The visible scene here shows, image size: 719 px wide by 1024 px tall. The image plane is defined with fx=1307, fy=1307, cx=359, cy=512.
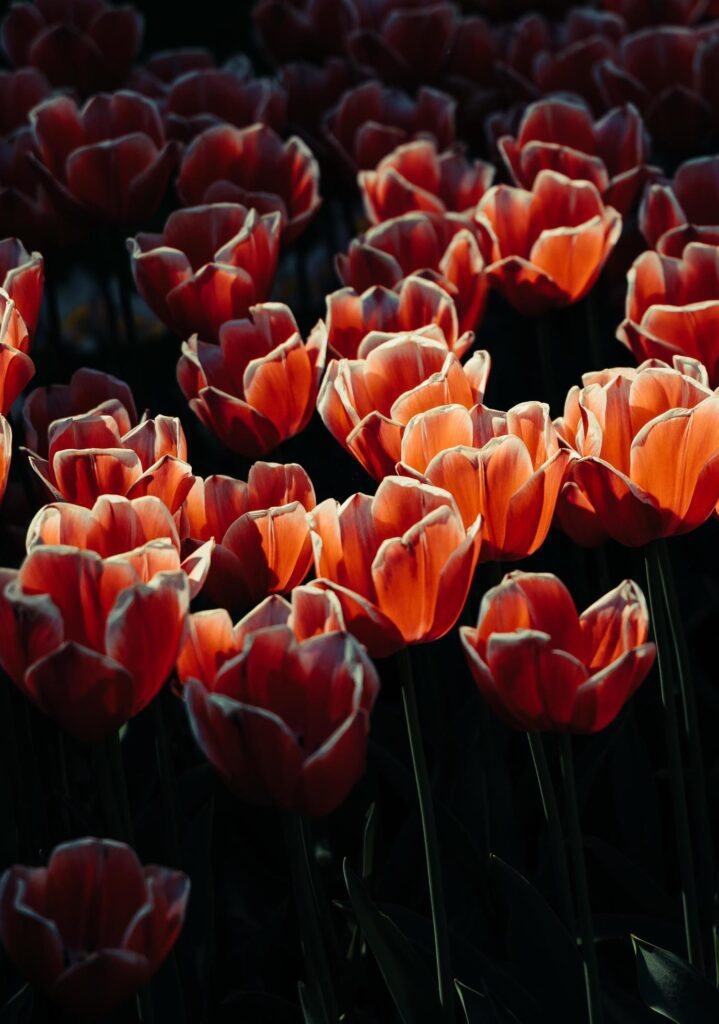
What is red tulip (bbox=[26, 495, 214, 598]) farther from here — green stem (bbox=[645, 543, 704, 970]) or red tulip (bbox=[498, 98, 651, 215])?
red tulip (bbox=[498, 98, 651, 215])

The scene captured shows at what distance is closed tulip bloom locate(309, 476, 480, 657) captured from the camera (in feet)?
3.25

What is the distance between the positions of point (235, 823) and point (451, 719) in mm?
296

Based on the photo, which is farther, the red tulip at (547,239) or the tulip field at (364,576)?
the red tulip at (547,239)

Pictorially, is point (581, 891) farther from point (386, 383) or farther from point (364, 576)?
point (386, 383)

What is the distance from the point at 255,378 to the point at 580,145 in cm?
91

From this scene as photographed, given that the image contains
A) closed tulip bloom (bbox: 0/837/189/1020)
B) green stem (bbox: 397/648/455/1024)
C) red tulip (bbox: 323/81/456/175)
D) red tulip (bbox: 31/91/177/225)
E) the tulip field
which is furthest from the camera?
red tulip (bbox: 323/81/456/175)

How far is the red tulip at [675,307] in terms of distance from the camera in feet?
4.54

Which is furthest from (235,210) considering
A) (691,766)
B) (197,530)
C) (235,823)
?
(691,766)

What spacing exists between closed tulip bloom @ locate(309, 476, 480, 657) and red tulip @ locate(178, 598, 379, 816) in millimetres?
85

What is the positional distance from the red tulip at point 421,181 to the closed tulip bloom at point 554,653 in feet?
3.26

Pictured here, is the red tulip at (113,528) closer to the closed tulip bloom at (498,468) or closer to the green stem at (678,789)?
the closed tulip bloom at (498,468)

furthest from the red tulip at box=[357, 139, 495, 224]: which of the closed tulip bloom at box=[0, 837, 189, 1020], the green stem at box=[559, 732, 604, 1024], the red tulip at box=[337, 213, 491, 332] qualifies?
the closed tulip bloom at box=[0, 837, 189, 1020]

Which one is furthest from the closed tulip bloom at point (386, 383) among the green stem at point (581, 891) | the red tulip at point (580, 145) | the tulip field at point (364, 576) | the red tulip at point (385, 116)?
the red tulip at point (385, 116)

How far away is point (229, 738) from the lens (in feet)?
2.91
